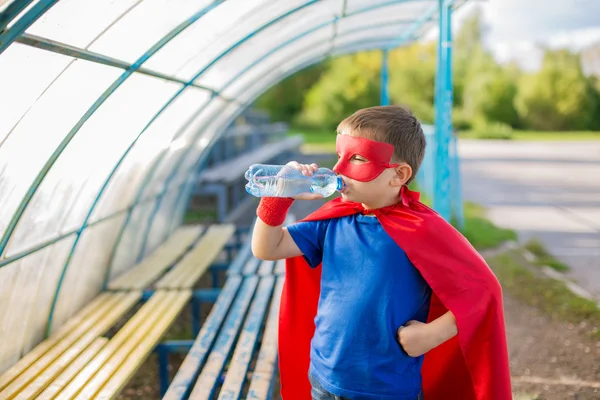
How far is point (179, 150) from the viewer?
253 inches

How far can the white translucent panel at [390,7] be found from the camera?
6323 millimetres

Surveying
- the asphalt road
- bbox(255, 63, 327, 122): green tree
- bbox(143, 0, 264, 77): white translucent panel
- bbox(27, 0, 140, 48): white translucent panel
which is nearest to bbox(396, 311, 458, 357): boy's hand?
bbox(27, 0, 140, 48): white translucent panel

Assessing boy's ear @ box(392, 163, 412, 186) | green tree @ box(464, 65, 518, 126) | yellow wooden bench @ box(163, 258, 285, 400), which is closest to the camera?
boy's ear @ box(392, 163, 412, 186)

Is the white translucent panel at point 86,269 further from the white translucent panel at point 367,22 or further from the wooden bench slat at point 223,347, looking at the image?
the white translucent panel at point 367,22

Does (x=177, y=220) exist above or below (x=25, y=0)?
below

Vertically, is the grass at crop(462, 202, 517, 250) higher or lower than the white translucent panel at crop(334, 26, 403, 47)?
lower

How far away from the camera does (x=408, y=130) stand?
2.22 m

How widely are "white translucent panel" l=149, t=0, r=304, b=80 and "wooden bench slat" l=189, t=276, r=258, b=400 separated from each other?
182 centimetres

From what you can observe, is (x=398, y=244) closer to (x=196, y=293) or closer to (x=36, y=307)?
(x=36, y=307)

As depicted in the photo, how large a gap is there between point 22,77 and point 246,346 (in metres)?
2.15

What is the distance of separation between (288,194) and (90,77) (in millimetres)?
1780

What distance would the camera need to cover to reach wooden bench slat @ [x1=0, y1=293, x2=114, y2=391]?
3.65m

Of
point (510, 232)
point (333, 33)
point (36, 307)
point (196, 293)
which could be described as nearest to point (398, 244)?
point (36, 307)

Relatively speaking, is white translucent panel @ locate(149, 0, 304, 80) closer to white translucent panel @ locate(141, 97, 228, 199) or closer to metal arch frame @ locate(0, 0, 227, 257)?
metal arch frame @ locate(0, 0, 227, 257)
